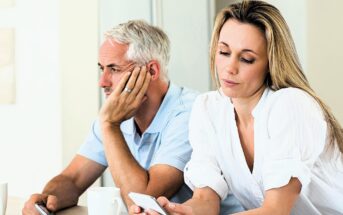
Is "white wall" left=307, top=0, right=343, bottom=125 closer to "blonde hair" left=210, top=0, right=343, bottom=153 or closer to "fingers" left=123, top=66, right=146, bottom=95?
"fingers" left=123, top=66, right=146, bottom=95

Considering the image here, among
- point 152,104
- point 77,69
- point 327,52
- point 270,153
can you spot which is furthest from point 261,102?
point 77,69

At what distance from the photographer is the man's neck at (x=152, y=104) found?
207 centimetres

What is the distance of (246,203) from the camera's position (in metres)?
1.68

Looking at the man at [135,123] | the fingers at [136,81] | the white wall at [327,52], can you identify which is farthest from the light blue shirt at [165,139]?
the white wall at [327,52]

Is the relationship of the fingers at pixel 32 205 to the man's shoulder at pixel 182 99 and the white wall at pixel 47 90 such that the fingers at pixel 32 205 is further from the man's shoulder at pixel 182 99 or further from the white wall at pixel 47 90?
the white wall at pixel 47 90

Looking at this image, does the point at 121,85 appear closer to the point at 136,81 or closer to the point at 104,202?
the point at 136,81

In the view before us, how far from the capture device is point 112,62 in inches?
79.1

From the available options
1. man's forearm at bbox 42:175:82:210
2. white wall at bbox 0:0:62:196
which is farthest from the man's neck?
white wall at bbox 0:0:62:196

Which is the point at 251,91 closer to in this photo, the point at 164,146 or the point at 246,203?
the point at 246,203

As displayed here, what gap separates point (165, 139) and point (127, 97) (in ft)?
0.68

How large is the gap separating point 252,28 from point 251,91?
17cm

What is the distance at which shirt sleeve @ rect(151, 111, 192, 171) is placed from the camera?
187 centimetres

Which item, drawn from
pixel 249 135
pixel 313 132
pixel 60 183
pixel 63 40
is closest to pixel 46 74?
pixel 63 40

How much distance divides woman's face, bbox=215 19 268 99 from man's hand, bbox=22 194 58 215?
607mm
